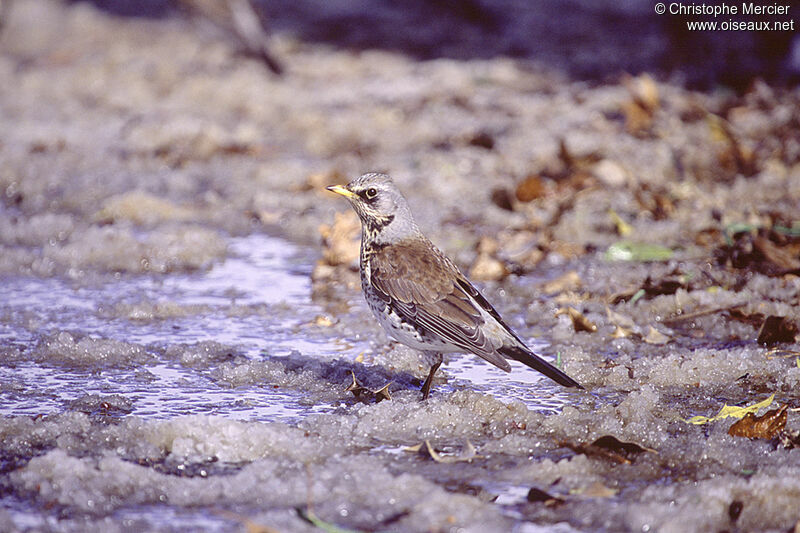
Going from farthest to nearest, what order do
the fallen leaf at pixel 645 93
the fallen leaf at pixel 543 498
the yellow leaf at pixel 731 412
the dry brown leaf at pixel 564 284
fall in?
the fallen leaf at pixel 645 93
the dry brown leaf at pixel 564 284
the yellow leaf at pixel 731 412
the fallen leaf at pixel 543 498

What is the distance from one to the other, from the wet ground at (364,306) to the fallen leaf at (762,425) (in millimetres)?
12

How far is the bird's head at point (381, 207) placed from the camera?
5.04 meters

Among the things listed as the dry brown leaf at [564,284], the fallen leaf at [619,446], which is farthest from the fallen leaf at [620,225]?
the fallen leaf at [619,446]

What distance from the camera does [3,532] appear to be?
10.2 feet

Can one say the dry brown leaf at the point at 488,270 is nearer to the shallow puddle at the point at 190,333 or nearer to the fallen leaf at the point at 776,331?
the shallow puddle at the point at 190,333

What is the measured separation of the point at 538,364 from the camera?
426cm

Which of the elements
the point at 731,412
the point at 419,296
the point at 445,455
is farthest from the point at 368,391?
the point at 731,412

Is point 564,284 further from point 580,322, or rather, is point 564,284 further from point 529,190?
point 529,190

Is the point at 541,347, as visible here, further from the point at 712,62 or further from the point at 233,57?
the point at 233,57

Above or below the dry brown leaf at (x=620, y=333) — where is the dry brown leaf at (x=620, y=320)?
above

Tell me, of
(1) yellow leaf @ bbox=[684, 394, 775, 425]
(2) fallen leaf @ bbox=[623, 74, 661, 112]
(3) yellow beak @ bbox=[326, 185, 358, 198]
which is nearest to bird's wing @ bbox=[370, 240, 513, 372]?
(3) yellow beak @ bbox=[326, 185, 358, 198]

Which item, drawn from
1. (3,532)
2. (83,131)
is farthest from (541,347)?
(83,131)

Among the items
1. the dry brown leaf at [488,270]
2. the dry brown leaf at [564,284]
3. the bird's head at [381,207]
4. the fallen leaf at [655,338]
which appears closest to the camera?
the bird's head at [381,207]

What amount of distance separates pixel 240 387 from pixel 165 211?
371 cm
